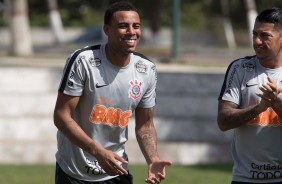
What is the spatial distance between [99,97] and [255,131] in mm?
1124

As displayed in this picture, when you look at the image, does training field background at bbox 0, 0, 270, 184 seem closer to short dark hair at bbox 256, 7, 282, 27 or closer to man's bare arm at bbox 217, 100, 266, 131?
man's bare arm at bbox 217, 100, 266, 131

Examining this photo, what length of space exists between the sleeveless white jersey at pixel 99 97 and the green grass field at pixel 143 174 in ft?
22.2

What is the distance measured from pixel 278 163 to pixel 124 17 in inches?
59.0

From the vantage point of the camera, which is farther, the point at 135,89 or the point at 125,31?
the point at 135,89

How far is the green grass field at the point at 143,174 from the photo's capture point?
44.2ft

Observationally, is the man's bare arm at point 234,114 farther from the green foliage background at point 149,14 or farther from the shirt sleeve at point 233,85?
the green foliage background at point 149,14

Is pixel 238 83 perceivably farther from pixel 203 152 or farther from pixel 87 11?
pixel 87 11

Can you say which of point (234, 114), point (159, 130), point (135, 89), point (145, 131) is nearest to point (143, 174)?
point (159, 130)

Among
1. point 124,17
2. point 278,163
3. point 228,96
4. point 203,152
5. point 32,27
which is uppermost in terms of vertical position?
point 124,17

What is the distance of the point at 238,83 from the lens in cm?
634

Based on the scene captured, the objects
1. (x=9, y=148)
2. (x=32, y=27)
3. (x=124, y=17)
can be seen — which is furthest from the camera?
(x=32, y=27)

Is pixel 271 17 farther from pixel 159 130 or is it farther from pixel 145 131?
pixel 159 130

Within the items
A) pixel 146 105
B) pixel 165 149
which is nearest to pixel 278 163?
pixel 146 105

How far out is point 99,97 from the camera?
6387mm
